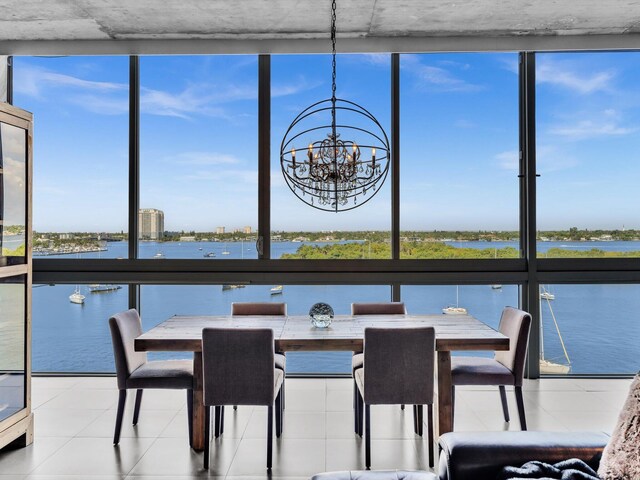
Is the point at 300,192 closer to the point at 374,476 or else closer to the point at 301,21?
the point at 301,21

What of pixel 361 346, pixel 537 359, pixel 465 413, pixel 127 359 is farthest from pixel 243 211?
pixel 537 359

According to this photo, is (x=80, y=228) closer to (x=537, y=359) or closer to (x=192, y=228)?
(x=192, y=228)

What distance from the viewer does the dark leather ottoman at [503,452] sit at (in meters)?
1.71

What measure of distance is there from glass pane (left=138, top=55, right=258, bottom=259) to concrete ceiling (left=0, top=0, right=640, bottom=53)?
36cm

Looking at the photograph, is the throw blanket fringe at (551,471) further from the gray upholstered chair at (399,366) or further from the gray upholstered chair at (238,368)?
the gray upholstered chair at (238,368)

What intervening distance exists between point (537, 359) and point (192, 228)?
3.57m

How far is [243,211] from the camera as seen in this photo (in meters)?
4.43

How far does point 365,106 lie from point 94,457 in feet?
12.0

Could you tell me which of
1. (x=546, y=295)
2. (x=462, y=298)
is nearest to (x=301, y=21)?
(x=462, y=298)

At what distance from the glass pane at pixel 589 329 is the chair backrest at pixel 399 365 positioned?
7.32 ft

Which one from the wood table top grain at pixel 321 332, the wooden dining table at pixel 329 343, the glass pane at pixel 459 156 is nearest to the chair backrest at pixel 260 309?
the wood table top grain at pixel 321 332

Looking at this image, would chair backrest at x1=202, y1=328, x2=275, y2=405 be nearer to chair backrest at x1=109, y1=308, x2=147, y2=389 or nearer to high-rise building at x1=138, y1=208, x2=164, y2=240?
chair backrest at x1=109, y1=308, x2=147, y2=389

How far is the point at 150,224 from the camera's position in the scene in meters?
4.43

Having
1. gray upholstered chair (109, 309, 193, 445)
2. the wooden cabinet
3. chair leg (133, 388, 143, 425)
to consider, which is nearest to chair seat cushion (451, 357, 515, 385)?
gray upholstered chair (109, 309, 193, 445)
